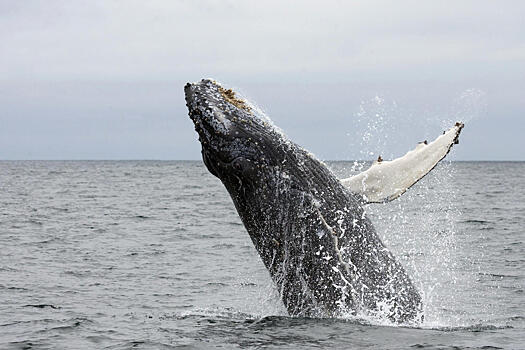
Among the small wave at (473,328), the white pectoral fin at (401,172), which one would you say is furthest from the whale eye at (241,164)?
the small wave at (473,328)

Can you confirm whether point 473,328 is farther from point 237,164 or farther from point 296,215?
point 237,164

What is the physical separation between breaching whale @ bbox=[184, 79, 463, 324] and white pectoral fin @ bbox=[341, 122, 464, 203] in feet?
0.04

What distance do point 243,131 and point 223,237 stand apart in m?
14.4

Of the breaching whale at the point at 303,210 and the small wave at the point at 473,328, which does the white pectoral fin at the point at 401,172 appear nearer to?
the breaching whale at the point at 303,210

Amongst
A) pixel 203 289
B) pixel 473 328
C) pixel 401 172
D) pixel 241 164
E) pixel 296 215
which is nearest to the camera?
pixel 241 164

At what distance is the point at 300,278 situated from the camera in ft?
28.0

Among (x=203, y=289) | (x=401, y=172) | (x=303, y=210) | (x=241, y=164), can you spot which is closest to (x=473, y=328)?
(x=401, y=172)

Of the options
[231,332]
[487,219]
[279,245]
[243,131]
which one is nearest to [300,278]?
[279,245]

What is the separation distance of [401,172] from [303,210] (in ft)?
4.06

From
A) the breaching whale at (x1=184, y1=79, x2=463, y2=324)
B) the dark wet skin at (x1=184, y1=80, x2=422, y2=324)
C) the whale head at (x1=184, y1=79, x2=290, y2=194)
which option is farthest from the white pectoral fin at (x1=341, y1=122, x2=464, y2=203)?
the whale head at (x1=184, y1=79, x2=290, y2=194)

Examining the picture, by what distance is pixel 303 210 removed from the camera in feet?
27.6

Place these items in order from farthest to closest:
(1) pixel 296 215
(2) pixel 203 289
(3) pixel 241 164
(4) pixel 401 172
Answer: (2) pixel 203 289 → (4) pixel 401 172 → (1) pixel 296 215 → (3) pixel 241 164

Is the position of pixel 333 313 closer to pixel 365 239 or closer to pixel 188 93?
pixel 365 239

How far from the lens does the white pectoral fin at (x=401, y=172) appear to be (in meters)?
8.79
